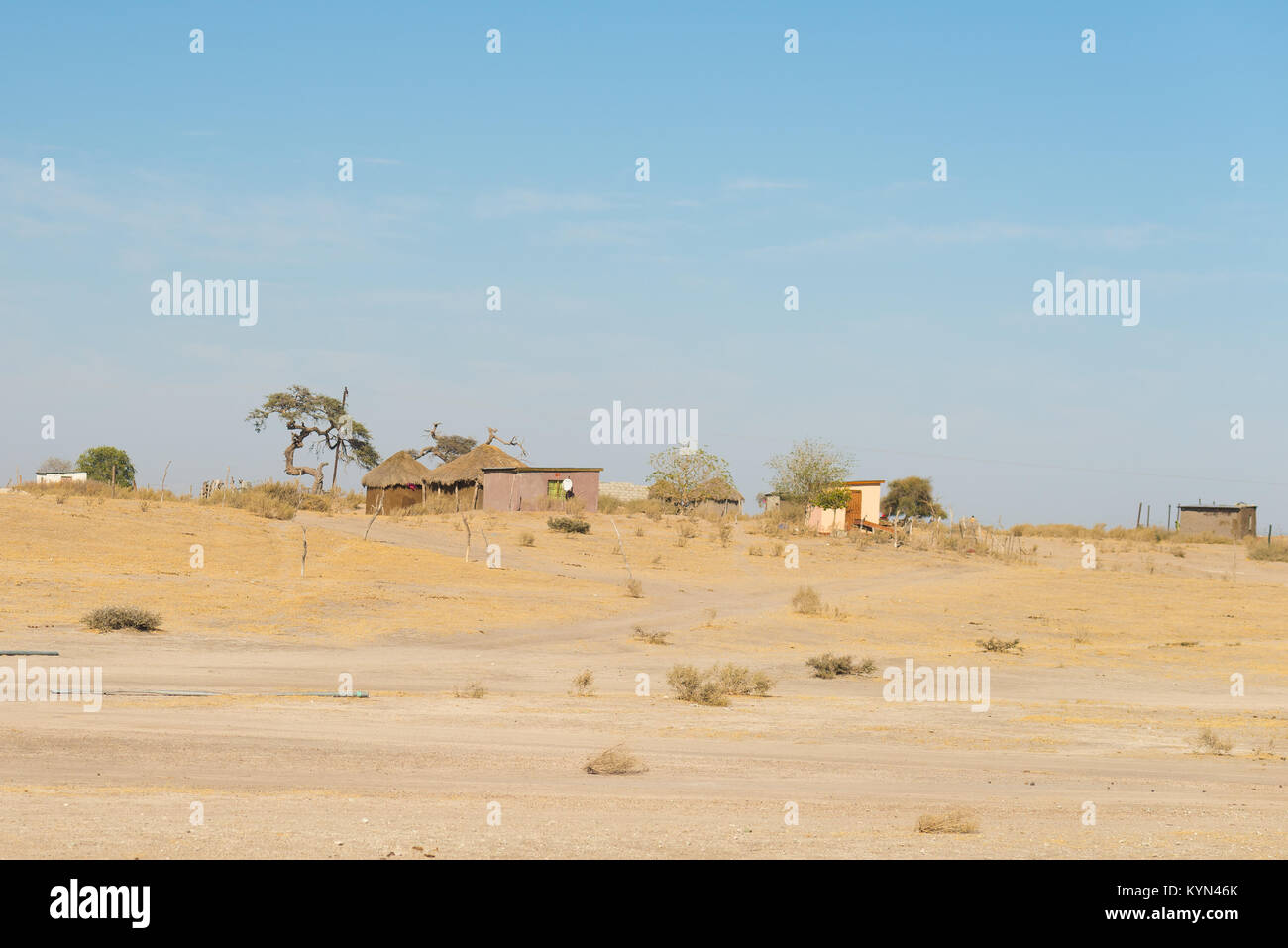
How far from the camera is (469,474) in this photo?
61750 millimetres

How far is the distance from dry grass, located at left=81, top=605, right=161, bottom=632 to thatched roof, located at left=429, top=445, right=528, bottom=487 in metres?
38.8

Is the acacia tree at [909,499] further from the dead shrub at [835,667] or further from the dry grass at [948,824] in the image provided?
the dry grass at [948,824]

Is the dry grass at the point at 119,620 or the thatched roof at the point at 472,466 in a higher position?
the thatched roof at the point at 472,466

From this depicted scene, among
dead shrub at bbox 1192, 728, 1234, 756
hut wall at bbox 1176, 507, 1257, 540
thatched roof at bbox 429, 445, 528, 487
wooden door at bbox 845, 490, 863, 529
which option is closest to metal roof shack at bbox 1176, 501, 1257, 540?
hut wall at bbox 1176, 507, 1257, 540

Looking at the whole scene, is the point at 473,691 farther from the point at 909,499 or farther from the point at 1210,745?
the point at 909,499

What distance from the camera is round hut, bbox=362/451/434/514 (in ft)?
205

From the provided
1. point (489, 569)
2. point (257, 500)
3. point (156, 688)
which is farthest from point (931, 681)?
point (257, 500)

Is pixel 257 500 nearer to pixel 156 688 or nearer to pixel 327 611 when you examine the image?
pixel 327 611

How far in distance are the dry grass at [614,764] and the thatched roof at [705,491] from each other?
60433 mm

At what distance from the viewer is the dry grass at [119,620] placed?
21.7 metres

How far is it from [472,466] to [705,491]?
16291 millimetres

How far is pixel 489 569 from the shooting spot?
3391 centimetres

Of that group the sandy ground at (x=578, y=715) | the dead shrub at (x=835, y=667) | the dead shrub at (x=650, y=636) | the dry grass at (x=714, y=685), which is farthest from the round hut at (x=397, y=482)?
the dry grass at (x=714, y=685)
